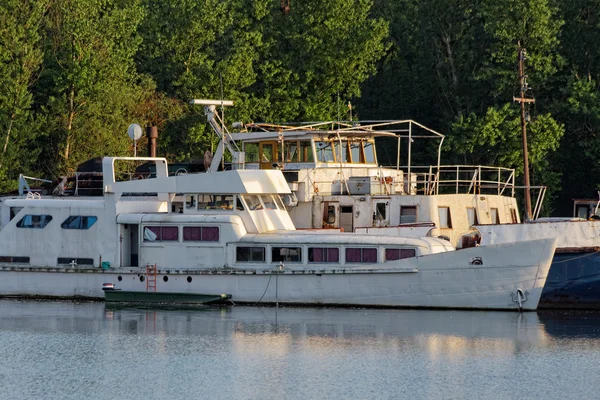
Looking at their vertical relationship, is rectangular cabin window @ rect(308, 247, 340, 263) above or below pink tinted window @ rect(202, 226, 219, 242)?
below

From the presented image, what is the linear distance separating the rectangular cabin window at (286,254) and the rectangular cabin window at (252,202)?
1779 mm

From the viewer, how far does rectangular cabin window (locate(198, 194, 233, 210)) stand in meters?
40.3

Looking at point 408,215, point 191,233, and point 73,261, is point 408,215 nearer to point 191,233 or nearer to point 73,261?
point 191,233

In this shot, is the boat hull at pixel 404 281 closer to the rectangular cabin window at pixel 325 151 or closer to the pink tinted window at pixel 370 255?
the pink tinted window at pixel 370 255

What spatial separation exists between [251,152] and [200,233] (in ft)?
18.5

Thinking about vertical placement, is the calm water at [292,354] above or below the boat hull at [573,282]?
below

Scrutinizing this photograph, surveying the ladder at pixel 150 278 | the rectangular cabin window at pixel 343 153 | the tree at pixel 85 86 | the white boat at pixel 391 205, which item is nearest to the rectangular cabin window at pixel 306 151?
the white boat at pixel 391 205

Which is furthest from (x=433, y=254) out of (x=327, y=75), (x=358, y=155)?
(x=327, y=75)

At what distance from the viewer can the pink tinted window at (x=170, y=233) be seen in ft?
131

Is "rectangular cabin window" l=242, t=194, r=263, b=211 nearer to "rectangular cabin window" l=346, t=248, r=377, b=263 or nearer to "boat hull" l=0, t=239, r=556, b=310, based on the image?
"boat hull" l=0, t=239, r=556, b=310

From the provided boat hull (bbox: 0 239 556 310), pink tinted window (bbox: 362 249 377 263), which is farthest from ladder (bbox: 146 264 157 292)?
pink tinted window (bbox: 362 249 377 263)

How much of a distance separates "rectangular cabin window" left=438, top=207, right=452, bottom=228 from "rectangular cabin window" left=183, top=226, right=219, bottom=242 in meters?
7.27

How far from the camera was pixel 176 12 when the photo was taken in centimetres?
6469

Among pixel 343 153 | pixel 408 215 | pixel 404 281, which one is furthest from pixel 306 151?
pixel 404 281
